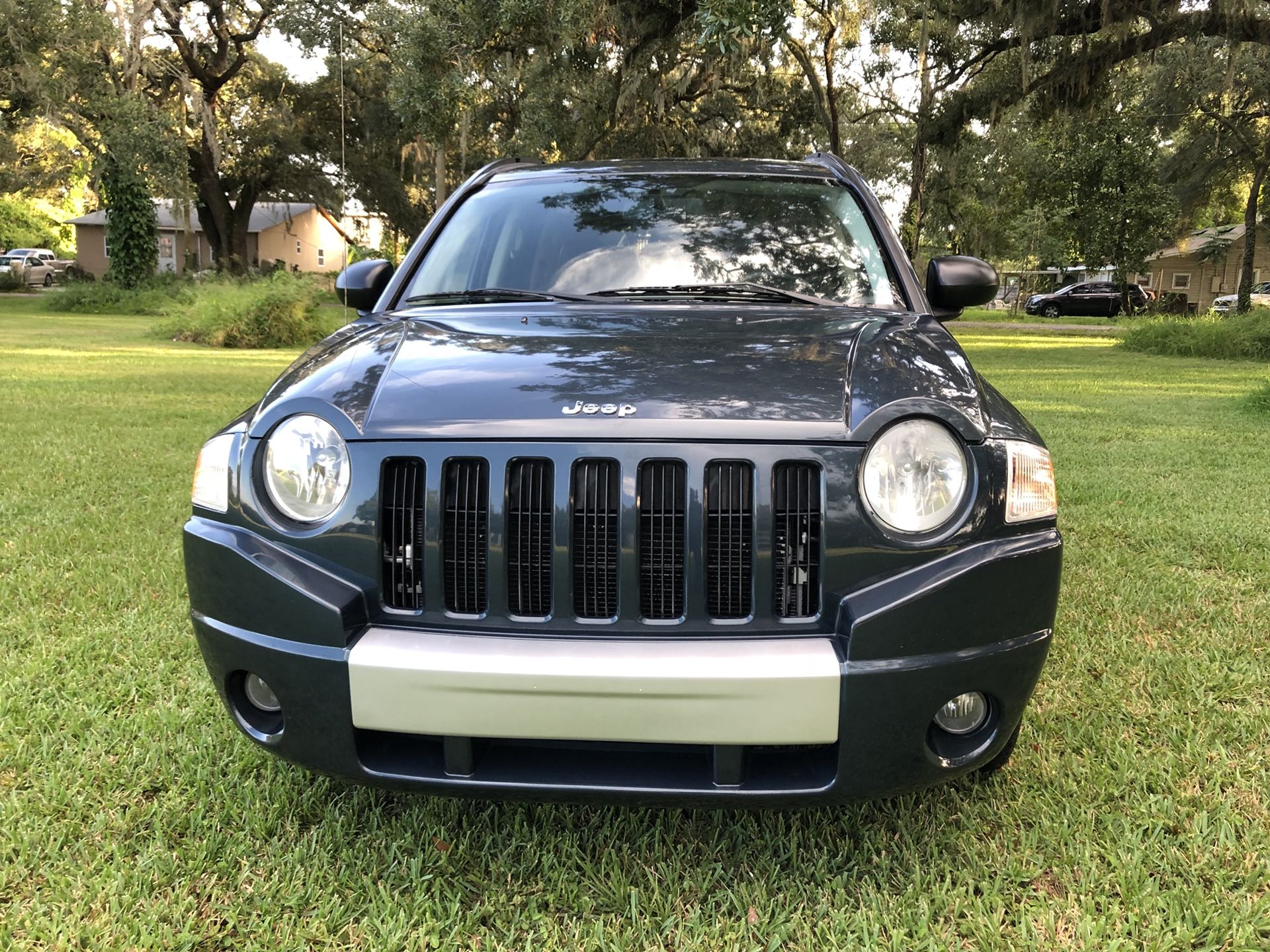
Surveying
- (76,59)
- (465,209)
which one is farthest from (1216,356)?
(76,59)

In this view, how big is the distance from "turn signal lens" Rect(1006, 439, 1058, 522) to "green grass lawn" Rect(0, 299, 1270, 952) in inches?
31.8

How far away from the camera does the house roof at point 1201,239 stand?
1435 inches

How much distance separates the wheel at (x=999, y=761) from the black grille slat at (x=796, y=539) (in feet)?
2.18

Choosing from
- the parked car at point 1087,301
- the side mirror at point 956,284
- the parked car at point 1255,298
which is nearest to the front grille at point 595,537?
the side mirror at point 956,284

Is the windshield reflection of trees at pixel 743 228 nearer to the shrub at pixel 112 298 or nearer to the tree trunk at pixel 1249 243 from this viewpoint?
the tree trunk at pixel 1249 243

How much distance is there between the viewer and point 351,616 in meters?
1.82

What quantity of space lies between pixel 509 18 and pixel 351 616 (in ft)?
42.7

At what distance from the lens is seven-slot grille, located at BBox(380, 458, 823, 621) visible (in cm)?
180

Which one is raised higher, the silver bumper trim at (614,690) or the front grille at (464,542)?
the front grille at (464,542)

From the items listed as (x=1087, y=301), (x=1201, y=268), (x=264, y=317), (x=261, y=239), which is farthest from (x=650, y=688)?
(x=261, y=239)

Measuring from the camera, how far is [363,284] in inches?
128

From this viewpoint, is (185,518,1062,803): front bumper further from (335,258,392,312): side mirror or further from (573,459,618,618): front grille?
(335,258,392,312): side mirror

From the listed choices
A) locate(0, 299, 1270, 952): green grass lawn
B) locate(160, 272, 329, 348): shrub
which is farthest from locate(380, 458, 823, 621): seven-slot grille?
locate(160, 272, 329, 348): shrub

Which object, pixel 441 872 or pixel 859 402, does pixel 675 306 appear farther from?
pixel 441 872
